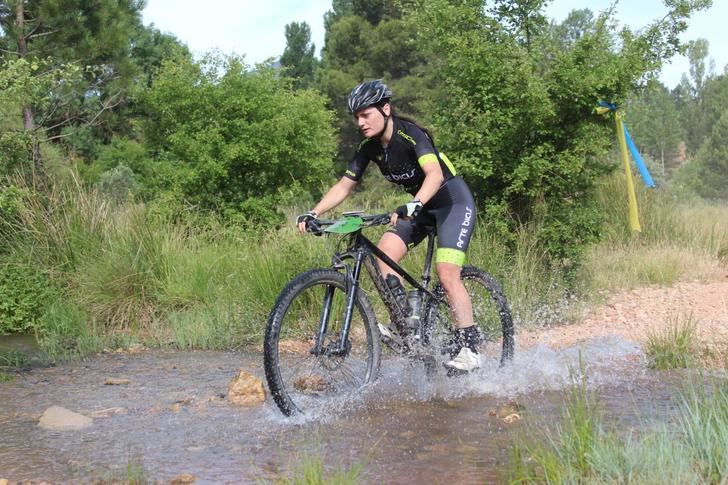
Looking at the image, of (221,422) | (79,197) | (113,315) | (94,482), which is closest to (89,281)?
(113,315)

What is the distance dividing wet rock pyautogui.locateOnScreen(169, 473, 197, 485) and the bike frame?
131 centimetres

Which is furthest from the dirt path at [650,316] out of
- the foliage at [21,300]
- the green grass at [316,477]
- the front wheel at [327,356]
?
the foliage at [21,300]

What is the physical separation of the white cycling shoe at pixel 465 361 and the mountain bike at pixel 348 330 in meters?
0.12

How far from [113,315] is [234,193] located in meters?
6.55

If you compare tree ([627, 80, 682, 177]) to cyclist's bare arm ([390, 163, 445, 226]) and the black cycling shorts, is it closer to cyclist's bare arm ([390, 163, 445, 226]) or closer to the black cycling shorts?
the black cycling shorts

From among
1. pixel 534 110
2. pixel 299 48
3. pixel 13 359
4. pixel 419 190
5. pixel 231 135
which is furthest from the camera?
pixel 299 48

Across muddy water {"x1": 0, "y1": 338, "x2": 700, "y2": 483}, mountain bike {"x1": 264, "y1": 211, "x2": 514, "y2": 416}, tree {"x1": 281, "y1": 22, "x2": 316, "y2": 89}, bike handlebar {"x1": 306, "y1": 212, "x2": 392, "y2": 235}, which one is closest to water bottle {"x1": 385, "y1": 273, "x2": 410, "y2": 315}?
mountain bike {"x1": 264, "y1": 211, "x2": 514, "y2": 416}

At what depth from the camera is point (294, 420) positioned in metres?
5.00

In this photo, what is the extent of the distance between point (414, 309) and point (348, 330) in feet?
2.75

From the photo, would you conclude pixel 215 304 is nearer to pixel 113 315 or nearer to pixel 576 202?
pixel 113 315

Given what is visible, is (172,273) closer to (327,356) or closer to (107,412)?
(107,412)

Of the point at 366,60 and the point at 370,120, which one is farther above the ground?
the point at 366,60

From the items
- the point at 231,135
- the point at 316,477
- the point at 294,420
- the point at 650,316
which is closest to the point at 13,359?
the point at 294,420

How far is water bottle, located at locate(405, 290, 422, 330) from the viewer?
5.89 metres
